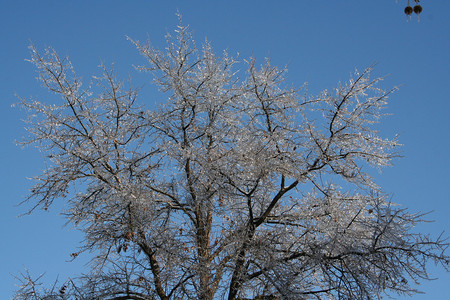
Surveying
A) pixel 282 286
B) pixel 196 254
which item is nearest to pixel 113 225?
pixel 196 254

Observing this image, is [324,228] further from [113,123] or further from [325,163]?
[113,123]

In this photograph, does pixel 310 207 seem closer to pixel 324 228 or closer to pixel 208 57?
pixel 324 228

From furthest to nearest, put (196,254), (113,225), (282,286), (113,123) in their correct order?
(113,123) < (113,225) < (196,254) < (282,286)

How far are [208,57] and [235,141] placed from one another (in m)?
1.46

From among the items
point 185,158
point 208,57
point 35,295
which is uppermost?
point 208,57

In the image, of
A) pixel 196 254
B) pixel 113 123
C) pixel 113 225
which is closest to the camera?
pixel 196 254

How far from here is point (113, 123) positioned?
8703mm

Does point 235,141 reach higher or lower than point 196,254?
higher

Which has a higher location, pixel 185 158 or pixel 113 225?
pixel 185 158

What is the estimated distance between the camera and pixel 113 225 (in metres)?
8.05

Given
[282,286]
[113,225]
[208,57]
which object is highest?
[208,57]

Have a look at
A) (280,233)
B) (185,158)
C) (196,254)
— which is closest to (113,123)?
(185,158)

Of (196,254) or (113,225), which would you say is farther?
(113,225)

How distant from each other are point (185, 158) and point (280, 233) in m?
1.83
